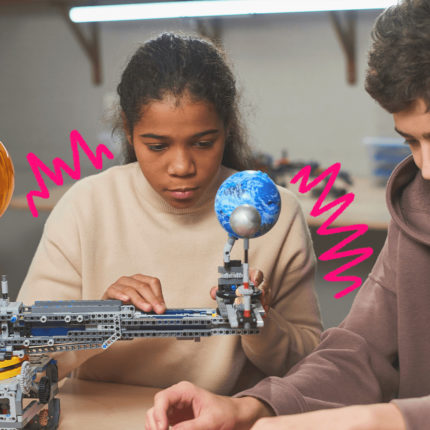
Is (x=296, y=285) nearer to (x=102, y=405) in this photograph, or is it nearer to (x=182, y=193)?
(x=182, y=193)

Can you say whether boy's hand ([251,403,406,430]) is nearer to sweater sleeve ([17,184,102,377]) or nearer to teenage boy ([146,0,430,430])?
teenage boy ([146,0,430,430])

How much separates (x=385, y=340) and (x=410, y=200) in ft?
0.81

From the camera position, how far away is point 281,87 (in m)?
3.49

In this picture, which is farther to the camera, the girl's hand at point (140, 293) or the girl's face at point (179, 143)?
the girl's face at point (179, 143)

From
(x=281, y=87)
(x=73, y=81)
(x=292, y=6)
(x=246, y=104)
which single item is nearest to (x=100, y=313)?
(x=246, y=104)

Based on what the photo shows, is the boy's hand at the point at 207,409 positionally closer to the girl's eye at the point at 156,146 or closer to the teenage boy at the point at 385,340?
the teenage boy at the point at 385,340

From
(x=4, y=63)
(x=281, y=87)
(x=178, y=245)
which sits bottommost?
(x=178, y=245)

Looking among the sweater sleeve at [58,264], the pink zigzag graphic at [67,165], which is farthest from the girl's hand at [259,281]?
the pink zigzag graphic at [67,165]

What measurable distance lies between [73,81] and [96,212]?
8.28ft

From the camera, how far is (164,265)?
1.37 meters

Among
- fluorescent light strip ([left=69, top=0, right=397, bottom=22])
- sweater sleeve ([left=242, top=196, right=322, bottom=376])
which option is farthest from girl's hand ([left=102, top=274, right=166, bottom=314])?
fluorescent light strip ([left=69, top=0, right=397, bottom=22])

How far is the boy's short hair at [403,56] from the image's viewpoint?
86cm

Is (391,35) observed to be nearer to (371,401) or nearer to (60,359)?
(371,401)

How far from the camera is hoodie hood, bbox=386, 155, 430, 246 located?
1065 mm
